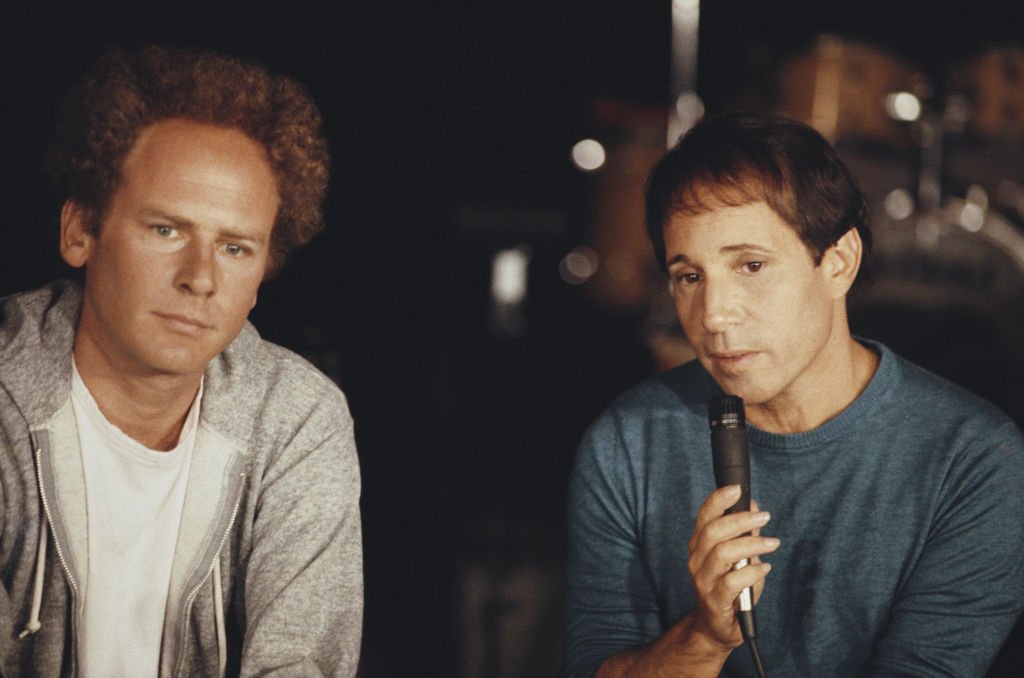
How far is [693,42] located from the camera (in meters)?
6.72

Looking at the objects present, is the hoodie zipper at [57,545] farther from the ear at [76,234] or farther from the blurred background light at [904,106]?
the blurred background light at [904,106]

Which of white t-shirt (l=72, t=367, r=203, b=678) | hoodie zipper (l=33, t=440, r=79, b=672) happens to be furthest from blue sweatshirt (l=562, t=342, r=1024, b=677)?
hoodie zipper (l=33, t=440, r=79, b=672)

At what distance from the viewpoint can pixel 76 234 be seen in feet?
6.12

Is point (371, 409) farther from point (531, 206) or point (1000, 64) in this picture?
point (1000, 64)

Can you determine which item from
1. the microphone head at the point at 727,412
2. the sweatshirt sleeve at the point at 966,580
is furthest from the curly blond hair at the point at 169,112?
the sweatshirt sleeve at the point at 966,580

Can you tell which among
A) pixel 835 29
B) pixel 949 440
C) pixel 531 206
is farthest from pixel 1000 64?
pixel 949 440

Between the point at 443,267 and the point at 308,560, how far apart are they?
121 inches

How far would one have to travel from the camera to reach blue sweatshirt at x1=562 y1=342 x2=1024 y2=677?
5.88 ft

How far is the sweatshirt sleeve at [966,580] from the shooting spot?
176cm

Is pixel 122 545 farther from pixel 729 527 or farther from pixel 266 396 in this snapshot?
pixel 729 527

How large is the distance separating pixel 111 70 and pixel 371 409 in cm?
218

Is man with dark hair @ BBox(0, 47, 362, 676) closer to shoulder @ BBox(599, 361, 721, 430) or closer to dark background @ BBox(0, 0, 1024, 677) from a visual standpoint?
dark background @ BBox(0, 0, 1024, 677)

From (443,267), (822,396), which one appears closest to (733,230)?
(822,396)

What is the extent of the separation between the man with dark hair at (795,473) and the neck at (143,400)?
2.83ft
